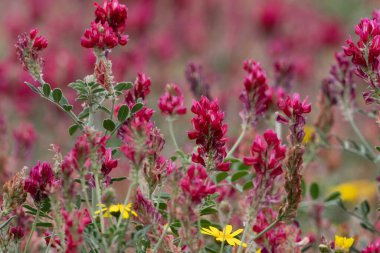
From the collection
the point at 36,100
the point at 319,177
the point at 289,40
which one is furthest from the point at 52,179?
the point at 289,40

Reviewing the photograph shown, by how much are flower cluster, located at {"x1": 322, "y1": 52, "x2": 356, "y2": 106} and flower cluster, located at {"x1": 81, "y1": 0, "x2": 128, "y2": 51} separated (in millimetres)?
1008

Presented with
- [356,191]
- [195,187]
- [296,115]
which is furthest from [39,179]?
[356,191]

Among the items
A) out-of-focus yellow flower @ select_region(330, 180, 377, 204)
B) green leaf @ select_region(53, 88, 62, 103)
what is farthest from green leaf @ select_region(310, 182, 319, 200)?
out-of-focus yellow flower @ select_region(330, 180, 377, 204)

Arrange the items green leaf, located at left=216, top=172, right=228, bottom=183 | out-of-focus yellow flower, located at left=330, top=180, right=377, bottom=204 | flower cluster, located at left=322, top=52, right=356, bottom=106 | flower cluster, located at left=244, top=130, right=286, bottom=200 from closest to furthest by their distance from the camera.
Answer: flower cluster, located at left=244, top=130, right=286, bottom=200, green leaf, located at left=216, top=172, right=228, bottom=183, flower cluster, located at left=322, top=52, right=356, bottom=106, out-of-focus yellow flower, located at left=330, top=180, right=377, bottom=204

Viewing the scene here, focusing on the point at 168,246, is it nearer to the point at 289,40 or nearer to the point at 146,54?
the point at 146,54

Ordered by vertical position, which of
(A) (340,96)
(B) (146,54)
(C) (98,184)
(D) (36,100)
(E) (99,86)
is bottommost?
(C) (98,184)

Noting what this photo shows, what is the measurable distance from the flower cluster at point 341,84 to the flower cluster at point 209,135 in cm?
98

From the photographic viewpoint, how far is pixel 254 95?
88.0 inches

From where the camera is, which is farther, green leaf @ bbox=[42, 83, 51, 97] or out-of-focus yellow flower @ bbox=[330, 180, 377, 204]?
out-of-focus yellow flower @ bbox=[330, 180, 377, 204]

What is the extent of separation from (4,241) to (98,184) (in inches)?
15.6

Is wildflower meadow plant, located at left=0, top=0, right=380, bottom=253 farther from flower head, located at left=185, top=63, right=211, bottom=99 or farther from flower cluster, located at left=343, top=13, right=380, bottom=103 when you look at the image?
flower head, located at left=185, top=63, right=211, bottom=99

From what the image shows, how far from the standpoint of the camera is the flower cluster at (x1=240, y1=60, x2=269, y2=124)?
2.22 meters

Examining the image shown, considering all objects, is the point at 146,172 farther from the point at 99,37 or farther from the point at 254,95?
the point at 254,95

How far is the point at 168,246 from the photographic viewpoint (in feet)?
5.91
